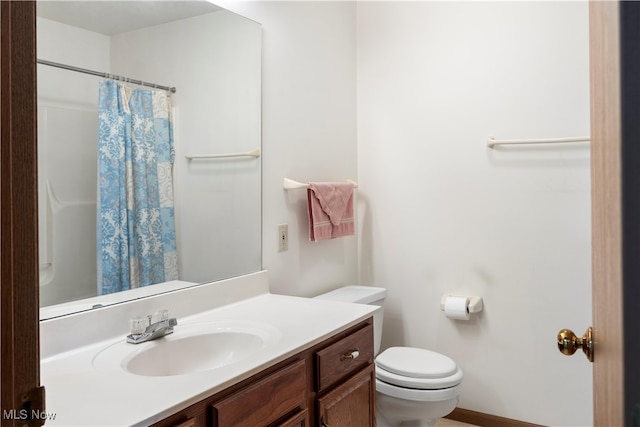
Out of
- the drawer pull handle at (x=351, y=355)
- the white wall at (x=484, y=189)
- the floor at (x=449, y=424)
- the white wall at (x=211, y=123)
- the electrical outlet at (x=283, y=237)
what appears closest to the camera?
the drawer pull handle at (x=351, y=355)

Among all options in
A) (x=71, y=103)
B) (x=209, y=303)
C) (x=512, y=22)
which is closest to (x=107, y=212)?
(x=71, y=103)

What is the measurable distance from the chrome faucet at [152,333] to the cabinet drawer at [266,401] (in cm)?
38

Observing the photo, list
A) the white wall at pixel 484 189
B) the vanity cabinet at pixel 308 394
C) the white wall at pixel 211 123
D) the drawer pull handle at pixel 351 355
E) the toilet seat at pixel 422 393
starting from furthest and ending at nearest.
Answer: the white wall at pixel 484 189, the toilet seat at pixel 422 393, the white wall at pixel 211 123, the drawer pull handle at pixel 351 355, the vanity cabinet at pixel 308 394

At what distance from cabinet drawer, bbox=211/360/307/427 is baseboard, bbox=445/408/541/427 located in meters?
1.50

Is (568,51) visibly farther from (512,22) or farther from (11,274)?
(11,274)

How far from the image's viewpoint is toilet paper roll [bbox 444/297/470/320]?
7.70 feet

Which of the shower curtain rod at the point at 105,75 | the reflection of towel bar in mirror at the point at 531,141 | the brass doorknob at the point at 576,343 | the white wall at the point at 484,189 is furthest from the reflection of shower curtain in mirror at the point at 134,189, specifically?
the reflection of towel bar in mirror at the point at 531,141

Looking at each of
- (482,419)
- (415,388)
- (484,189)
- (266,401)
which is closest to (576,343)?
(266,401)

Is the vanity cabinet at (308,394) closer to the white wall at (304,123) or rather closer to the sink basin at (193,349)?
the sink basin at (193,349)

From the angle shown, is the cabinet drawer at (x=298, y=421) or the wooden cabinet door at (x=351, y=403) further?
the wooden cabinet door at (x=351, y=403)

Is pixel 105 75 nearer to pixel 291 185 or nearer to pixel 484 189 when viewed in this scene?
pixel 291 185

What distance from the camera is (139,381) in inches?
40.9

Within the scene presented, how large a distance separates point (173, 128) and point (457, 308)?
159 centimetres

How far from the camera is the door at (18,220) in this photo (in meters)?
0.49
